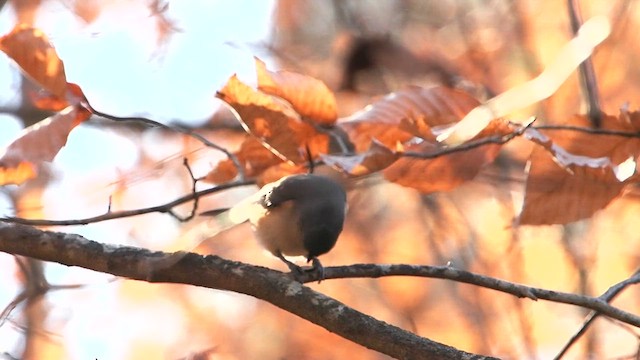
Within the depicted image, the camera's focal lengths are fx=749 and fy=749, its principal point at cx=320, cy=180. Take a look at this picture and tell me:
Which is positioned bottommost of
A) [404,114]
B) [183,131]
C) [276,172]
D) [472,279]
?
[472,279]

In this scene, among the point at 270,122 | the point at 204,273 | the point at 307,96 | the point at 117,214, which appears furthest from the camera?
the point at 307,96

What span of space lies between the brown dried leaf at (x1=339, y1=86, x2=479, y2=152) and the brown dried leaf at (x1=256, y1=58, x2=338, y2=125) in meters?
0.05

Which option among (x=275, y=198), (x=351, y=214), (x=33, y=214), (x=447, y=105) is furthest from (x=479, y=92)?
(x=33, y=214)

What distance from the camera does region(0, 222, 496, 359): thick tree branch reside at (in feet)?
4.02

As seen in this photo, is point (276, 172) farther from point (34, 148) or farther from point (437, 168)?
point (34, 148)

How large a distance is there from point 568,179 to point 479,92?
1.22 metres

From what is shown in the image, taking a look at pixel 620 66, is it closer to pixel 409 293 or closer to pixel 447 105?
pixel 409 293

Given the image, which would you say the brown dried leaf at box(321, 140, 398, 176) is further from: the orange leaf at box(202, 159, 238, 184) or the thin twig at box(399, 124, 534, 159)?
the orange leaf at box(202, 159, 238, 184)

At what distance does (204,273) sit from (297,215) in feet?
0.91

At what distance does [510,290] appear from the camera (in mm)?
1350

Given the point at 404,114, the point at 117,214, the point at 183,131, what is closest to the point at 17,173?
the point at 117,214

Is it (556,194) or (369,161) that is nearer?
(369,161)

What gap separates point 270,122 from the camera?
57.9 inches

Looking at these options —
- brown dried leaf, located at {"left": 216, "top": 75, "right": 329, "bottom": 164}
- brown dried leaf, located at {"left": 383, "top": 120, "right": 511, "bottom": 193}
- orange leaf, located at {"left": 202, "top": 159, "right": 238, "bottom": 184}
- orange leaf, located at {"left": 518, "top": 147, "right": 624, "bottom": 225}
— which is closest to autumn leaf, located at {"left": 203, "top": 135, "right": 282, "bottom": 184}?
orange leaf, located at {"left": 202, "top": 159, "right": 238, "bottom": 184}
